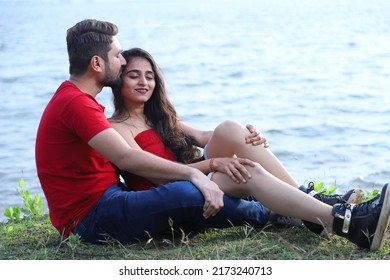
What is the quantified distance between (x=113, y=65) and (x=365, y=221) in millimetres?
1526

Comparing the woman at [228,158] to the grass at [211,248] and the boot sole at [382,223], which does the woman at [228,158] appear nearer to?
the boot sole at [382,223]

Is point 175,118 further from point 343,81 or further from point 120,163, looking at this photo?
point 343,81

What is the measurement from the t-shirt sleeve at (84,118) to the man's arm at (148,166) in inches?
1.3

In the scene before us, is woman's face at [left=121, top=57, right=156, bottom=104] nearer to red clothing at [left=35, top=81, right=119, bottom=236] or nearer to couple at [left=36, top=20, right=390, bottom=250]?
couple at [left=36, top=20, right=390, bottom=250]

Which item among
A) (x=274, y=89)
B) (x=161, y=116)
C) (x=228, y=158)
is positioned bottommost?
(x=274, y=89)

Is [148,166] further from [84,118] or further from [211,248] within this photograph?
[211,248]

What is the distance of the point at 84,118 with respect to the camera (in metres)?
3.55

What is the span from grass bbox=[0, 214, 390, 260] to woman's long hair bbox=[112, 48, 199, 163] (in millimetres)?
523

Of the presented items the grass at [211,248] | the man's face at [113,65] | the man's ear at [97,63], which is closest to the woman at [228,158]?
the grass at [211,248]

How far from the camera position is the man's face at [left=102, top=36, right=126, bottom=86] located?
3850 millimetres

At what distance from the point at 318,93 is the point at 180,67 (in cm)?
500

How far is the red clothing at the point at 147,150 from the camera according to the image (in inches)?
156

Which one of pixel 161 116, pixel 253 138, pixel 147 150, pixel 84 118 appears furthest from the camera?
pixel 161 116

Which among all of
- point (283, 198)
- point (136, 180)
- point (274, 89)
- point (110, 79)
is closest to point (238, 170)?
point (283, 198)
